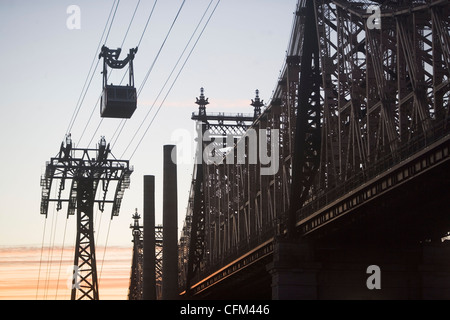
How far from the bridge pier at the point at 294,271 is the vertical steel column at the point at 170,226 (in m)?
21.0

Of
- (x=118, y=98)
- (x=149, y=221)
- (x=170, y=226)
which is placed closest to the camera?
(x=118, y=98)

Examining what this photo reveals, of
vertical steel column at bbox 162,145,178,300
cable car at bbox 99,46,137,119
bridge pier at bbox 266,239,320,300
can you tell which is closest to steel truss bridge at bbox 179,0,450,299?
bridge pier at bbox 266,239,320,300

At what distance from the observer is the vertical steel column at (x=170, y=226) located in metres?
87.6

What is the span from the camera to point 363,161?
60.6 m

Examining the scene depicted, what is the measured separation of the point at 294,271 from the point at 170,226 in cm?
2267

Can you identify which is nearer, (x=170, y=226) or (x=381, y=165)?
(x=381, y=165)
